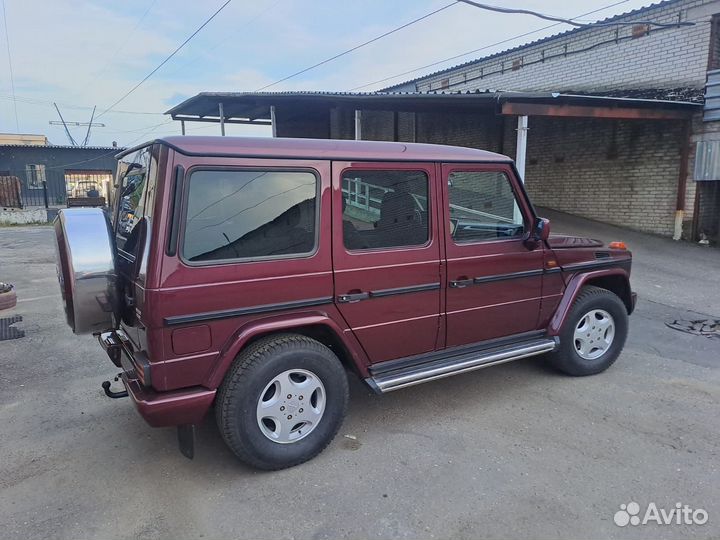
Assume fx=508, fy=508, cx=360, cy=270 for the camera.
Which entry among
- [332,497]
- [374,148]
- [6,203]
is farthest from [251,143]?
[6,203]

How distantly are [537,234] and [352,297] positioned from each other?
1723 mm

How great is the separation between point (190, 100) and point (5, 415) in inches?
424

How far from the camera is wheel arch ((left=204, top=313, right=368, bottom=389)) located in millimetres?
2922

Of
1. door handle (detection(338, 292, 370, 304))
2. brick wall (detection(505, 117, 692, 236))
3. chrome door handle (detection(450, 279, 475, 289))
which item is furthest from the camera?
brick wall (detection(505, 117, 692, 236))

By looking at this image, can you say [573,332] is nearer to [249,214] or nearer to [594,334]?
[594,334]

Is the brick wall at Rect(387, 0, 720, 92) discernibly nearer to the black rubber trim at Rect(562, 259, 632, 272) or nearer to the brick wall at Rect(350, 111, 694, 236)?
the brick wall at Rect(350, 111, 694, 236)

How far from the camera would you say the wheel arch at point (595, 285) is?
433cm

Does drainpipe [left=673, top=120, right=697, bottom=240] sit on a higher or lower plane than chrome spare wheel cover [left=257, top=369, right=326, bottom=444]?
higher

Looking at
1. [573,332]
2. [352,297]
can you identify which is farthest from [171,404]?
[573,332]

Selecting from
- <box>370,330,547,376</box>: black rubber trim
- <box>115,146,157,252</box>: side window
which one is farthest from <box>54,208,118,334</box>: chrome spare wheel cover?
<box>370,330,547,376</box>: black rubber trim

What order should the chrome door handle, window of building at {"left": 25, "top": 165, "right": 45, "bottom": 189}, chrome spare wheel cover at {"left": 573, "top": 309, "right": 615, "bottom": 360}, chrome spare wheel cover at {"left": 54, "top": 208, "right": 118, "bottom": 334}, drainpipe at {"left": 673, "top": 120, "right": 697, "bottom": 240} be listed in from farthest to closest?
window of building at {"left": 25, "top": 165, "right": 45, "bottom": 189} < drainpipe at {"left": 673, "top": 120, "right": 697, "bottom": 240} < chrome spare wheel cover at {"left": 573, "top": 309, "right": 615, "bottom": 360} < the chrome door handle < chrome spare wheel cover at {"left": 54, "top": 208, "right": 118, "bottom": 334}

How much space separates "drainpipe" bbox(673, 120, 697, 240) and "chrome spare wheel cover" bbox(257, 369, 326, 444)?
10925 mm

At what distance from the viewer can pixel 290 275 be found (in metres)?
3.11

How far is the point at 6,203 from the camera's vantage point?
2503cm
